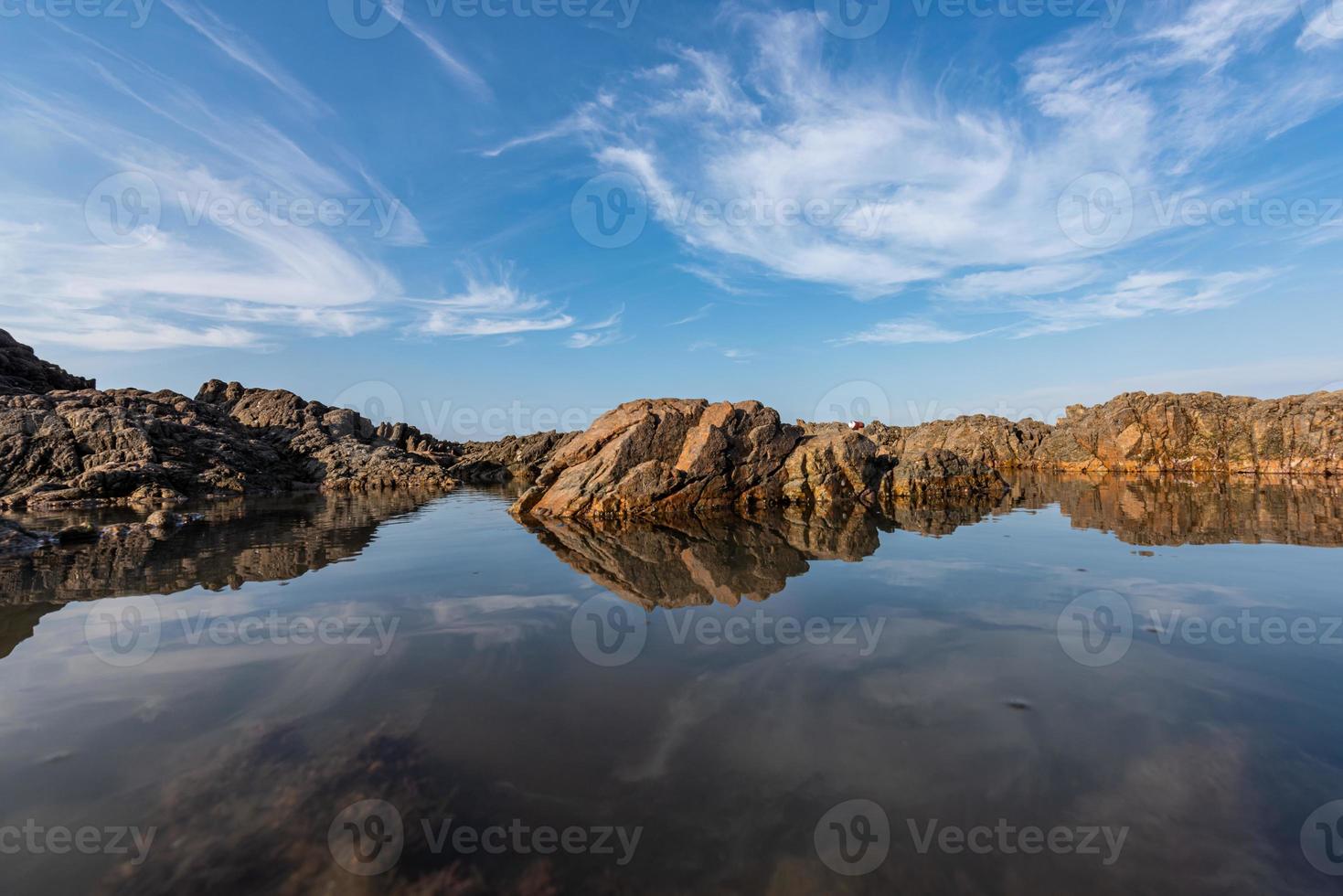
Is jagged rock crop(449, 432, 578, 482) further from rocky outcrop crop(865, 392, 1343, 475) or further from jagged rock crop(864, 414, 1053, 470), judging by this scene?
jagged rock crop(864, 414, 1053, 470)

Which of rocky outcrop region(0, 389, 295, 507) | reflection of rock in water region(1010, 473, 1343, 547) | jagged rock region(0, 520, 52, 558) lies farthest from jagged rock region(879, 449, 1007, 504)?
rocky outcrop region(0, 389, 295, 507)

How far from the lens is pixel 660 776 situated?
554 centimetres

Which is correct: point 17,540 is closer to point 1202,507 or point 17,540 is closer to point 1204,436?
point 1202,507

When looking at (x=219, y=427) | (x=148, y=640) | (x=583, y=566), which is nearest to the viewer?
(x=148, y=640)

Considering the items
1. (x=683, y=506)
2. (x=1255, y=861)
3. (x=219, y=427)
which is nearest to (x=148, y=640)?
(x=1255, y=861)

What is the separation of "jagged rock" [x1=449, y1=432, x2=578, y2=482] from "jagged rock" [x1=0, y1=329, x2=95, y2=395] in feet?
123

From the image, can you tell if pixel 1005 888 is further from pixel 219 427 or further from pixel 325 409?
pixel 325 409

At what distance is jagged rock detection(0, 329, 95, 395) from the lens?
50.9 meters

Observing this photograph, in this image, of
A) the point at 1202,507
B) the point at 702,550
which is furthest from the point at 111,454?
the point at 1202,507

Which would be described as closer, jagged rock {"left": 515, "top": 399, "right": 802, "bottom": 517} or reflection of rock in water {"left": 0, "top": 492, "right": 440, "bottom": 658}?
reflection of rock in water {"left": 0, "top": 492, "right": 440, "bottom": 658}

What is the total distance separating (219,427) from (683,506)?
5463 centimetres

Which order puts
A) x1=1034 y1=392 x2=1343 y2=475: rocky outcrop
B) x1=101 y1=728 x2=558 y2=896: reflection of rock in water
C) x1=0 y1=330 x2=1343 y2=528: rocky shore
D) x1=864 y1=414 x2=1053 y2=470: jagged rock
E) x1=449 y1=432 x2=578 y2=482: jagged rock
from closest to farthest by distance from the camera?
x1=101 y1=728 x2=558 y2=896: reflection of rock in water < x1=0 y1=330 x2=1343 y2=528: rocky shore < x1=1034 y1=392 x2=1343 y2=475: rocky outcrop < x1=864 y1=414 x2=1053 y2=470: jagged rock < x1=449 y1=432 x2=578 y2=482: jagged rock

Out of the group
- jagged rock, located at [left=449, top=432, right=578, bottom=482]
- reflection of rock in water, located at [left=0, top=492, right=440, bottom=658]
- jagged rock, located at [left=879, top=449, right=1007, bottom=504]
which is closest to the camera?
reflection of rock in water, located at [left=0, top=492, right=440, bottom=658]

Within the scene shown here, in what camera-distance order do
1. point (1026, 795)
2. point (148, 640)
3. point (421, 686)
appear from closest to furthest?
point (1026, 795) < point (421, 686) < point (148, 640)
